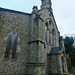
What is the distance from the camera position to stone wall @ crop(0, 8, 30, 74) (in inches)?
324

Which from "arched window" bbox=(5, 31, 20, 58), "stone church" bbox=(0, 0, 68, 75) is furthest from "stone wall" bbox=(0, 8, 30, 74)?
"arched window" bbox=(5, 31, 20, 58)

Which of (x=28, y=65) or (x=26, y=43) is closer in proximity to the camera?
(x=28, y=65)

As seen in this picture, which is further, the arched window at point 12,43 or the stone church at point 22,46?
the arched window at point 12,43

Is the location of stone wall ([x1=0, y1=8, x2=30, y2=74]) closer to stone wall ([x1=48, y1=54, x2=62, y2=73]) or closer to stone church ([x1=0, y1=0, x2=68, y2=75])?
stone church ([x1=0, y1=0, x2=68, y2=75])

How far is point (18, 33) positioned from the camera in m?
10.0

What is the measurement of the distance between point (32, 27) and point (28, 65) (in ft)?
16.2

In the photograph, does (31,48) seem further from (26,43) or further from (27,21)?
(27,21)

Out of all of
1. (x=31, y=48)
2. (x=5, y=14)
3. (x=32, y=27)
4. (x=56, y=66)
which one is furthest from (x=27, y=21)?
(x=56, y=66)

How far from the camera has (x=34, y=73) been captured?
26.1ft

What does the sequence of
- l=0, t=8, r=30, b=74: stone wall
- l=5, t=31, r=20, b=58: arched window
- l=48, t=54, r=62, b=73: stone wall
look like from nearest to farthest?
l=0, t=8, r=30, b=74: stone wall < l=5, t=31, r=20, b=58: arched window < l=48, t=54, r=62, b=73: stone wall

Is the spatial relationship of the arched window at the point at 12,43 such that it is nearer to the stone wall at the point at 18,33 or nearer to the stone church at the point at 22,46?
the stone church at the point at 22,46

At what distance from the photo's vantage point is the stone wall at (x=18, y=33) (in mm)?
8219

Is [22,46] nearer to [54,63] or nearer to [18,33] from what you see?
[18,33]

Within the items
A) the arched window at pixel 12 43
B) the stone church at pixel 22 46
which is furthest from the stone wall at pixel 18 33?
the arched window at pixel 12 43
